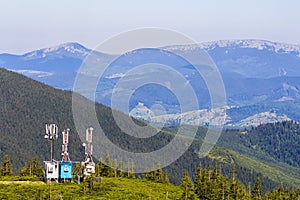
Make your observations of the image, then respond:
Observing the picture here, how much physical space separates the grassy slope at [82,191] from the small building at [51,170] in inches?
65.3

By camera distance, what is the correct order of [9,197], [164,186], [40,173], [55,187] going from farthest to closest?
[40,173] < [164,186] < [55,187] < [9,197]

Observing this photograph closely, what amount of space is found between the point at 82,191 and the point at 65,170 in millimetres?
10505

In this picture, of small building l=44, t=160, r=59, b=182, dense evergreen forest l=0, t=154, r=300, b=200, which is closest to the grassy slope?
dense evergreen forest l=0, t=154, r=300, b=200

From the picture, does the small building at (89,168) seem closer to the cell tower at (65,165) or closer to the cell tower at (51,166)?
the cell tower at (65,165)

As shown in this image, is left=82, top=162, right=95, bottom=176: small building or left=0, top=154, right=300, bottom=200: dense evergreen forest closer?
left=0, top=154, right=300, bottom=200: dense evergreen forest

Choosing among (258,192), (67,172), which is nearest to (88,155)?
(67,172)

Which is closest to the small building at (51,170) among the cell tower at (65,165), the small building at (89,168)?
the cell tower at (65,165)

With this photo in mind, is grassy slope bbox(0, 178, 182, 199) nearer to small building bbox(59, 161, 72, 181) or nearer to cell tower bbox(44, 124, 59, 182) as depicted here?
cell tower bbox(44, 124, 59, 182)

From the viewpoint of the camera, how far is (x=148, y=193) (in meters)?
96.3

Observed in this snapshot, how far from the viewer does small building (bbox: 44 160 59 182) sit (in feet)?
325

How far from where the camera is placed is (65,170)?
100750mm

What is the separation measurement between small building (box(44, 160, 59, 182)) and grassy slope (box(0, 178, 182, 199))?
1.66 m

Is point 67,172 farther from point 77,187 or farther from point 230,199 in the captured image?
point 230,199

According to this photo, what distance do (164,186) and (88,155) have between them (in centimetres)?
1707
